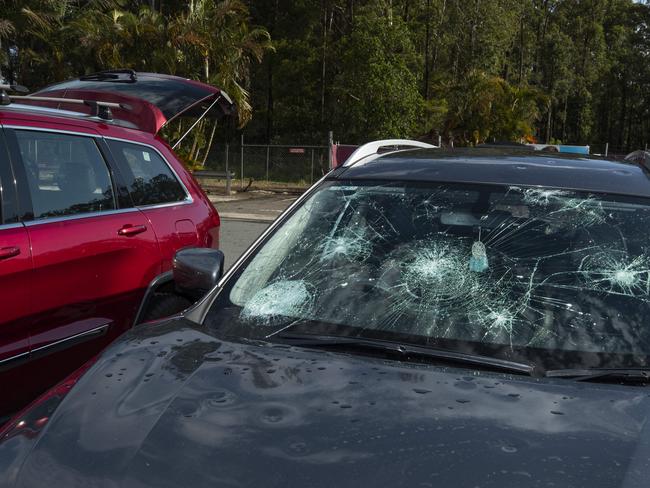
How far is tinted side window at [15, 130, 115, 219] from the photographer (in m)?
3.78

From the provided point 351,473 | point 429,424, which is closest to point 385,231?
point 429,424

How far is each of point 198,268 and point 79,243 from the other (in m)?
1.20

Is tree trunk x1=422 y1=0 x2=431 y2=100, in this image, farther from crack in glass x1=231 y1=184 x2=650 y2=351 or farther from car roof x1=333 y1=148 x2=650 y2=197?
crack in glass x1=231 y1=184 x2=650 y2=351

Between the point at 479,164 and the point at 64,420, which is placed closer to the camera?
the point at 64,420

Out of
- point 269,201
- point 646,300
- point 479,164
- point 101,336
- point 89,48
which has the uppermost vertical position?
point 89,48

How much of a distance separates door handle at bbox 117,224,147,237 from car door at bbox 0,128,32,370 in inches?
26.3

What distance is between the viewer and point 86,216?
4012mm

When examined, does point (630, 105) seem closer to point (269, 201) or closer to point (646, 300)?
point (269, 201)

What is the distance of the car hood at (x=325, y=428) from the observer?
5.37ft

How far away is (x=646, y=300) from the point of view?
2512 mm

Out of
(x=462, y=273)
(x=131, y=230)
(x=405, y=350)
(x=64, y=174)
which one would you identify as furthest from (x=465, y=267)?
(x=64, y=174)

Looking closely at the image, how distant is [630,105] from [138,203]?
71296mm

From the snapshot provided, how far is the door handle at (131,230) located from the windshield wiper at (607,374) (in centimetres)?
271

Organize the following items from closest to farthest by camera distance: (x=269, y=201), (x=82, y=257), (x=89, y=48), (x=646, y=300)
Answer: (x=646, y=300) < (x=82, y=257) < (x=269, y=201) < (x=89, y=48)
